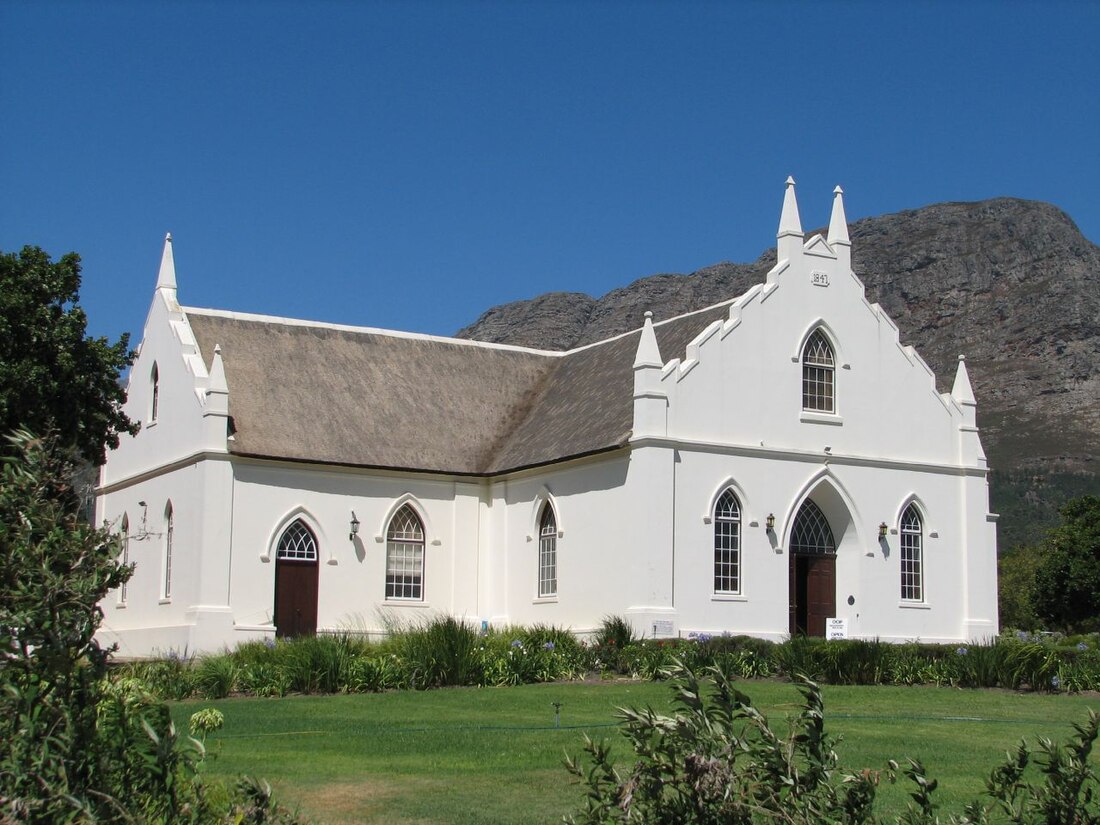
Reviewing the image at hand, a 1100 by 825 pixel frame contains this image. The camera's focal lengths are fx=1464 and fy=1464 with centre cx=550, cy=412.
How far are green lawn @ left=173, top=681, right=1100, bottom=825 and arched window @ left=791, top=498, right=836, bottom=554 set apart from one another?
30.7 ft

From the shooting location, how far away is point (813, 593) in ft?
114

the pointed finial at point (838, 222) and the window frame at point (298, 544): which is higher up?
the pointed finial at point (838, 222)

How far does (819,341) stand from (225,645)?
15420mm

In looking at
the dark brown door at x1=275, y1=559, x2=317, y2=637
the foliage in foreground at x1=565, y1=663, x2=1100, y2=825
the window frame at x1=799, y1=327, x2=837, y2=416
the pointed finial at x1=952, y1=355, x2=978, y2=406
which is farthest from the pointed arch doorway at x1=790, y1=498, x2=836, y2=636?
the foliage in foreground at x1=565, y1=663, x2=1100, y2=825

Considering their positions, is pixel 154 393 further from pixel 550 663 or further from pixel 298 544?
Answer: pixel 550 663

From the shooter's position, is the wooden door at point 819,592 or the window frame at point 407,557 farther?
the window frame at point 407,557

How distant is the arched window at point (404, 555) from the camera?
36094mm

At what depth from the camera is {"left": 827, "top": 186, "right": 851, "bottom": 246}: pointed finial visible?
118 ft

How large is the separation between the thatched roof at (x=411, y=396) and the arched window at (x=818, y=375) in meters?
2.30

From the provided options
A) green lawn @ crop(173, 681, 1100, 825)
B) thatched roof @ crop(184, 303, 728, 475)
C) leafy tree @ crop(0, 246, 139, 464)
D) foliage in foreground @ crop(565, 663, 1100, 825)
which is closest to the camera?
foliage in foreground @ crop(565, 663, 1100, 825)

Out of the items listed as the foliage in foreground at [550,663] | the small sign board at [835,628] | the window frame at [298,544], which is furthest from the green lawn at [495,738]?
the window frame at [298,544]

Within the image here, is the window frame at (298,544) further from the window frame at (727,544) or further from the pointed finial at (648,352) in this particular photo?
the window frame at (727,544)

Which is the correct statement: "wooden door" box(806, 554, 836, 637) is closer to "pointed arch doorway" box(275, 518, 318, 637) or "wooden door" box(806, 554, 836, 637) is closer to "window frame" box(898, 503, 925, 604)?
"window frame" box(898, 503, 925, 604)

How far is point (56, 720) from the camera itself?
24.2 feet
